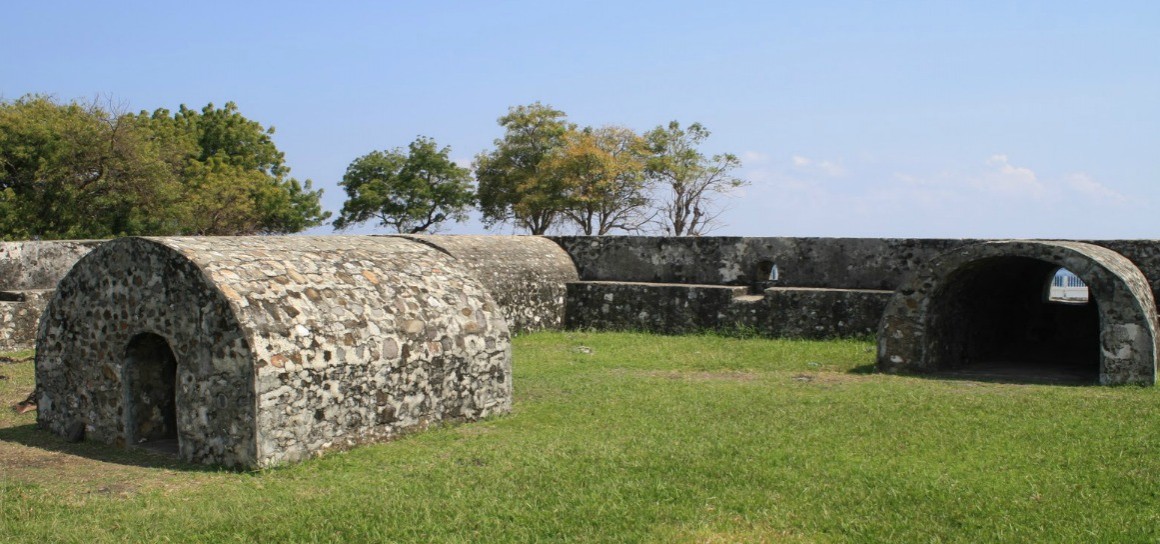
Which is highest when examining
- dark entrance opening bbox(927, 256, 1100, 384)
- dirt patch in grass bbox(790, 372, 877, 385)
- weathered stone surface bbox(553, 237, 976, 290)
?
weathered stone surface bbox(553, 237, 976, 290)

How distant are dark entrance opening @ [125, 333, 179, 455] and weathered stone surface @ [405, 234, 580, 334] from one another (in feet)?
23.5

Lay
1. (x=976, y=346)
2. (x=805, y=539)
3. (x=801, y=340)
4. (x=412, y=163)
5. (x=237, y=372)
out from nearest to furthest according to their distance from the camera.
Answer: (x=805, y=539) < (x=237, y=372) < (x=976, y=346) < (x=801, y=340) < (x=412, y=163)

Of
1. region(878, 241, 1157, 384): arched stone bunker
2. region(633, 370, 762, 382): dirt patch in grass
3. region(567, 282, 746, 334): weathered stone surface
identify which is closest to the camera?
region(878, 241, 1157, 384): arched stone bunker

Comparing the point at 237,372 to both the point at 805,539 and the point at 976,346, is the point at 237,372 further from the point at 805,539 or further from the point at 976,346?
the point at 976,346

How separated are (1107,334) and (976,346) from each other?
2.88 m

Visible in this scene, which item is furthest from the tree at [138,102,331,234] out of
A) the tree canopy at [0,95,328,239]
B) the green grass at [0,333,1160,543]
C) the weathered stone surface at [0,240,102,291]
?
the green grass at [0,333,1160,543]

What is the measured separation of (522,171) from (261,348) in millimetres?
42347

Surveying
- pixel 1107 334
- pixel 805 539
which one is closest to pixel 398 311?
pixel 805 539

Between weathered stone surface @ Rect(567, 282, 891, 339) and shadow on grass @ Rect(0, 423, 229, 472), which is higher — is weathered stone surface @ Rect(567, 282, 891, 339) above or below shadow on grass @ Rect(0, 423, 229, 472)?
above

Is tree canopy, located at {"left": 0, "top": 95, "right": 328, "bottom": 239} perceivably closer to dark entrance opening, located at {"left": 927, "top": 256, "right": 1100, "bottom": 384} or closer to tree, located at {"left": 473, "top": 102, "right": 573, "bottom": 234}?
tree, located at {"left": 473, "top": 102, "right": 573, "bottom": 234}

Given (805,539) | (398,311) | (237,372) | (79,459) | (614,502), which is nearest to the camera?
(805,539)

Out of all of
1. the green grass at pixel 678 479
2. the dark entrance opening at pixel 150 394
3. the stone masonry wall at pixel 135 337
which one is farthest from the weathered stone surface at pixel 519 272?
the stone masonry wall at pixel 135 337

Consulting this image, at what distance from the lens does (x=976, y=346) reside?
1461 centimetres

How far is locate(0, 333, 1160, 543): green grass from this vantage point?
21.2ft
